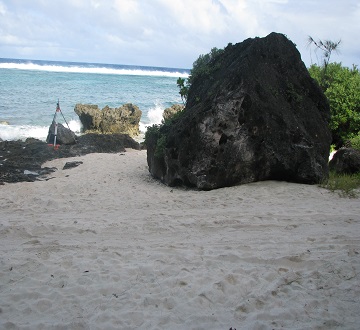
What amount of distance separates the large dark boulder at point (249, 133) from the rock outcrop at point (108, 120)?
442 inches

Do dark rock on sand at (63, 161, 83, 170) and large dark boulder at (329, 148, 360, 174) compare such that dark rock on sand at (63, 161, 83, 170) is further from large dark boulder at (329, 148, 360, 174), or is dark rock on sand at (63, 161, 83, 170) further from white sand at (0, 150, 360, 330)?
large dark boulder at (329, 148, 360, 174)

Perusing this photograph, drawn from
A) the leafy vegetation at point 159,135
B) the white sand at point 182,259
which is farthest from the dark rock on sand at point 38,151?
the leafy vegetation at point 159,135

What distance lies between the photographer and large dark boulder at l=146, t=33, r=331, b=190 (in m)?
8.39

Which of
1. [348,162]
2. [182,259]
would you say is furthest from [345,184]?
[182,259]

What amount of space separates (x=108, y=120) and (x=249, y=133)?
13066mm

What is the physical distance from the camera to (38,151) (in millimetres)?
13695

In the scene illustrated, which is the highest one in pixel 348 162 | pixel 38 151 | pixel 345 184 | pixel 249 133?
pixel 249 133

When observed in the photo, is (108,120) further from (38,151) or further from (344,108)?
(344,108)

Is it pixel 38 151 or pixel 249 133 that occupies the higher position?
pixel 249 133

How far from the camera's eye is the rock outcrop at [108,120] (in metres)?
20.0

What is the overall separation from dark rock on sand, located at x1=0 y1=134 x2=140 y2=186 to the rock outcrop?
11.2ft

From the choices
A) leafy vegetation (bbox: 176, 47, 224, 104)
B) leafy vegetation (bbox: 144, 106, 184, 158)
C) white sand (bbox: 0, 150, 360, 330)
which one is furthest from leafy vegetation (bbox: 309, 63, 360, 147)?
leafy vegetation (bbox: 144, 106, 184, 158)

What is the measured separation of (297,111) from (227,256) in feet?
17.2

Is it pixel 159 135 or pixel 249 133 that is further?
pixel 159 135
